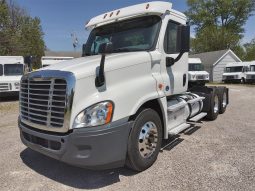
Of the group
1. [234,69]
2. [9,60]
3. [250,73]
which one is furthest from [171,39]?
[234,69]

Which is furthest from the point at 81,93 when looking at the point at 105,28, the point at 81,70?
the point at 105,28

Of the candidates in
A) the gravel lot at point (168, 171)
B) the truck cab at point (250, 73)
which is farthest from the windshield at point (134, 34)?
the truck cab at point (250, 73)

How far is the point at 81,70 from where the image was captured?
388cm

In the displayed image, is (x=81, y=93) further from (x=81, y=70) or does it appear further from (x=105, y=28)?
(x=105, y=28)

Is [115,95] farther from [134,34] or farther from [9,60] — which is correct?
[9,60]

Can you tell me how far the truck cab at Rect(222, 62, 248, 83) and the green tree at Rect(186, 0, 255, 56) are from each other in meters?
20.1

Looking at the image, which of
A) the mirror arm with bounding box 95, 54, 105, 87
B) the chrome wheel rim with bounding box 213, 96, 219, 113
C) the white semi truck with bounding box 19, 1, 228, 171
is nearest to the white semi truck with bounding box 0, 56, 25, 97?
the white semi truck with bounding box 19, 1, 228, 171

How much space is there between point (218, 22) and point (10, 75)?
162ft

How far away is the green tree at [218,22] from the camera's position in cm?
5206

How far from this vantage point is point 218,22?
55.8 meters

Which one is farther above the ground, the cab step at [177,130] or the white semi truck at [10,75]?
the white semi truck at [10,75]

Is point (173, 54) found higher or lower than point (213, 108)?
higher

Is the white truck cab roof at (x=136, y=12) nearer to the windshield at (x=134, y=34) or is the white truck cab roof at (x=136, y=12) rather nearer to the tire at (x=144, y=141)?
the windshield at (x=134, y=34)

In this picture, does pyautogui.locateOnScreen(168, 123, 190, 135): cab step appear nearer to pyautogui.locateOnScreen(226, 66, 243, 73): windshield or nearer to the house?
pyautogui.locateOnScreen(226, 66, 243, 73): windshield
